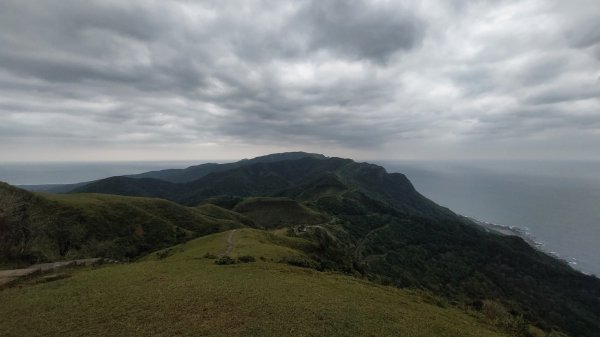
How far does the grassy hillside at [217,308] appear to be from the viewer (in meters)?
22.9

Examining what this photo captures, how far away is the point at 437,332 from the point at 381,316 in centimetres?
457

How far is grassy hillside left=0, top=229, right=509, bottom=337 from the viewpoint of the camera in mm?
22875

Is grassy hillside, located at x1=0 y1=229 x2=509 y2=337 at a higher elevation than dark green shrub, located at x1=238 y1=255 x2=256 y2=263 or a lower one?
higher

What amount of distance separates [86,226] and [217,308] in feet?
283

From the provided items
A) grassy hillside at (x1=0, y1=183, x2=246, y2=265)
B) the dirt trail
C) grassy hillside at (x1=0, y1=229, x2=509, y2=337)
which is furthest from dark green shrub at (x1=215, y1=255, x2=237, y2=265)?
grassy hillside at (x1=0, y1=183, x2=246, y2=265)

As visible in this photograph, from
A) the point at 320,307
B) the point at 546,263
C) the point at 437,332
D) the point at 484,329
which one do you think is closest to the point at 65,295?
the point at 320,307

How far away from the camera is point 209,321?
2338 cm

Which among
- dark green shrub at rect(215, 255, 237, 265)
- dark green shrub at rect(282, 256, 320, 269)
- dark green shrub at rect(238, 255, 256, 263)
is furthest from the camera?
dark green shrub at rect(282, 256, 320, 269)

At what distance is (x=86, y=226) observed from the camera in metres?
90.8

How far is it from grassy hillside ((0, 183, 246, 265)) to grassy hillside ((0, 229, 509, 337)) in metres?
27.2

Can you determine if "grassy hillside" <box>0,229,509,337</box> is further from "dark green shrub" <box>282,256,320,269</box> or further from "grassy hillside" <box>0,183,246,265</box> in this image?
"grassy hillside" <box>0,183,246,265</box>

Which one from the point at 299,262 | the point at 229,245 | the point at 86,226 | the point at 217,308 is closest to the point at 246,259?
the point at 299,262

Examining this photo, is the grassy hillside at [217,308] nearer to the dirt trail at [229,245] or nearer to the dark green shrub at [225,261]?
the dark green shrub at [225,261]

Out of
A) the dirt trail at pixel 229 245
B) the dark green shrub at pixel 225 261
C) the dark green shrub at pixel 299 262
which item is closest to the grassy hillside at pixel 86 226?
the dirt trail at pixel 229 245
